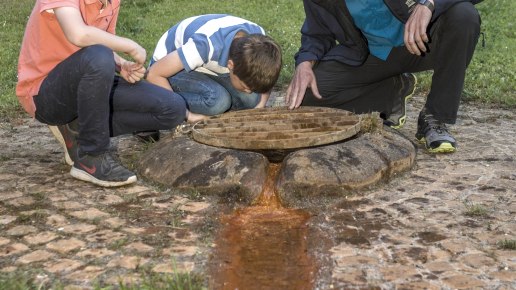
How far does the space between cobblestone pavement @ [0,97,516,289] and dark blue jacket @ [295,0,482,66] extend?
0.95m

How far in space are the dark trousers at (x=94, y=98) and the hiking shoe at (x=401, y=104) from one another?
1.66 metres

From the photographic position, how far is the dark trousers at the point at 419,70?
496cm

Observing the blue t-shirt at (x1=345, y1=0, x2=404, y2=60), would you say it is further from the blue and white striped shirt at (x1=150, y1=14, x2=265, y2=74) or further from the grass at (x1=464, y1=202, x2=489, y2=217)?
the grass at (x1=464, y1=202, x2=489, y2=217)

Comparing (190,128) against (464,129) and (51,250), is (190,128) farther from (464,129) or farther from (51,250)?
(464,129)

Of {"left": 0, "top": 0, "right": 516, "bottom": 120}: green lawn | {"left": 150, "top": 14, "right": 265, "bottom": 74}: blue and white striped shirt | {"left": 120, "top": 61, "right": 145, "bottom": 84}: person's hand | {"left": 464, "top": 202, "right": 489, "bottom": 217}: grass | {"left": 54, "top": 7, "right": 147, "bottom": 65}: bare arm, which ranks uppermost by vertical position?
{"left": 54, "top": 7, "right": 147, "bottom": 65}: bare arm

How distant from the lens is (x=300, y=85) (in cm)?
524

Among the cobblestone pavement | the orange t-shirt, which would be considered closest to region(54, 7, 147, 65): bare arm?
the orange t-shirt

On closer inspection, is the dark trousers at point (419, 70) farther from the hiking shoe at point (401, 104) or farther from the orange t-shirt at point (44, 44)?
the orange t-shirt at point (44, 44)

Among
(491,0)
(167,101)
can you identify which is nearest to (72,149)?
(167,101)

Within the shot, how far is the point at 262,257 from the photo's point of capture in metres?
3.41

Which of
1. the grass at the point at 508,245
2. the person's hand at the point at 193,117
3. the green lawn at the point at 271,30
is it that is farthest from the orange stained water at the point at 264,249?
the green lawn at the point at 271,30

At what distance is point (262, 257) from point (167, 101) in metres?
1.69

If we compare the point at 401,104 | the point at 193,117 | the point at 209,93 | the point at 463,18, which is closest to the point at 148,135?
the point at 193,117

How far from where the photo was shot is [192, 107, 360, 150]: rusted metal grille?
430cm
